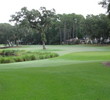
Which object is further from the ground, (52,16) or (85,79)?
(52,16)

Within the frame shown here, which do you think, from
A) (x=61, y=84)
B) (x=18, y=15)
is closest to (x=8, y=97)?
(x=61, y=84)

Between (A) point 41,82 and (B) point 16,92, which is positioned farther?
(A) point 41,82

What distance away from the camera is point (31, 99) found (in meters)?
7.22

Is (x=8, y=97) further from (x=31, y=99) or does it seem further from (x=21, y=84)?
(x=21, y=84)

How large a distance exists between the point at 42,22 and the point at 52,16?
336 cm

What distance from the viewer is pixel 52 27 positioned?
101 m

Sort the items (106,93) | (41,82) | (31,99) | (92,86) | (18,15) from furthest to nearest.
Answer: (18,15) < (41,82) < (92,86) < (106,93) < (31,99)

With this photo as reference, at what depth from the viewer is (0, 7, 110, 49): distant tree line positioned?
61969 mm

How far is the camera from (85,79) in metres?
10.3

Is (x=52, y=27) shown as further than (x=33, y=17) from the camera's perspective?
Yes

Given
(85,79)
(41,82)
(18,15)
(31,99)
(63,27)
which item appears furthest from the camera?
(63,27)

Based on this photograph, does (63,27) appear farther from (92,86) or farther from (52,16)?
(92,86)

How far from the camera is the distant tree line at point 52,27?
6197 cm

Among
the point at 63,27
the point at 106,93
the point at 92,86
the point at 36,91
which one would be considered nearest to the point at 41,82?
the point at 36,91
